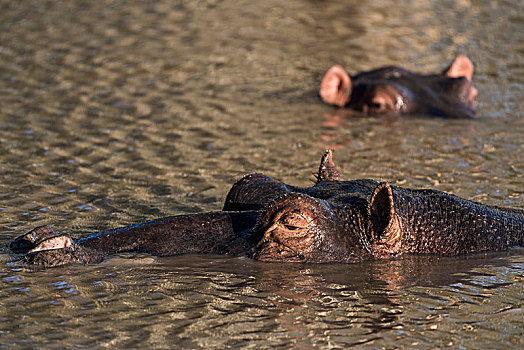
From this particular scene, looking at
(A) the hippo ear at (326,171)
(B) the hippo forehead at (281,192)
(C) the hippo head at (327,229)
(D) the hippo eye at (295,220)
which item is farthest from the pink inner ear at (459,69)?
(D) the hippo eye at (295,220)

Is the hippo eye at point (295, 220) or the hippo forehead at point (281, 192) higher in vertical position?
the hippo forehead at point (281, 192)

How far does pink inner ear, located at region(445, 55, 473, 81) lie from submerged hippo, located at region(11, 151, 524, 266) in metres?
6.56

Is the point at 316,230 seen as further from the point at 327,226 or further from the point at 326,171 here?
the point at 326,171

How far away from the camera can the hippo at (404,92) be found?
11.2 m

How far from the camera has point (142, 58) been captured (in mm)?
14156

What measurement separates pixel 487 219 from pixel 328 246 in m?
1.13

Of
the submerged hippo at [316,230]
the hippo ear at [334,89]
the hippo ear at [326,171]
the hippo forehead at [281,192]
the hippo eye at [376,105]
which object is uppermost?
the hippo ear at [334,89]

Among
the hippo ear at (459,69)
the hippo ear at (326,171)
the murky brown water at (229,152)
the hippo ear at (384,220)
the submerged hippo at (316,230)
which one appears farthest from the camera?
the hippo ear at (459,69)

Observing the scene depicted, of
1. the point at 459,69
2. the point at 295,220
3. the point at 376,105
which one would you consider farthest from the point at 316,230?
the point at 459,69

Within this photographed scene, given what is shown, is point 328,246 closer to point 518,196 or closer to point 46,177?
point 518,196

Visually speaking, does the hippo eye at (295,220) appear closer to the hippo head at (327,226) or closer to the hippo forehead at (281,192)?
the hippo head at (327,226)

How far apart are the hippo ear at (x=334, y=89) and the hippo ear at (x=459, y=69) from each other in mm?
1446

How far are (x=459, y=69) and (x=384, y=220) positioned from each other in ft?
24.4

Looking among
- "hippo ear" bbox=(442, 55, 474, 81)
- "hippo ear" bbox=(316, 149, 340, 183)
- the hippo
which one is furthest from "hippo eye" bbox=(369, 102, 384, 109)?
"hippo ear" bbox=(316, 149, 340, 183)
